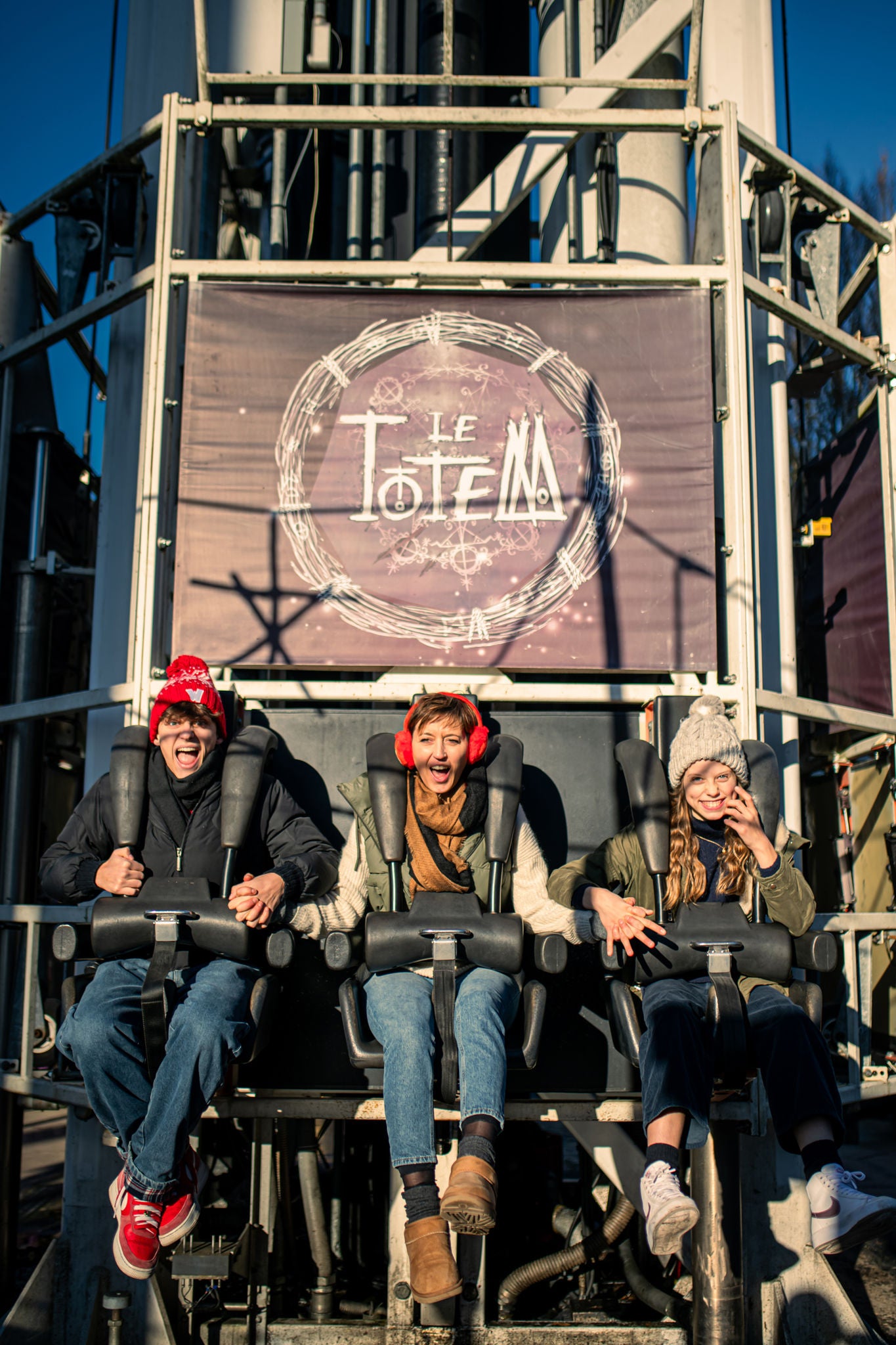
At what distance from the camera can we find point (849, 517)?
5.51 meters

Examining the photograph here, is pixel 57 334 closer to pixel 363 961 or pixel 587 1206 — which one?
pixel 363 961

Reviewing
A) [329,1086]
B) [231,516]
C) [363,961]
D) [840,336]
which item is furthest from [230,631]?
[840,336]

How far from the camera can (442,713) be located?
3613 millimetres

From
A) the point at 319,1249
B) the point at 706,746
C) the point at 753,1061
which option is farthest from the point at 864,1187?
the point at 706,746

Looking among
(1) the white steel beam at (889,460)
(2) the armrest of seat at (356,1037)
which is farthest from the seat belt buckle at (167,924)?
(1) the white steel beam at (889,460)

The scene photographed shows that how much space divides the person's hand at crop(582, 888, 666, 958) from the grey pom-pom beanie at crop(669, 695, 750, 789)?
1.67 feet

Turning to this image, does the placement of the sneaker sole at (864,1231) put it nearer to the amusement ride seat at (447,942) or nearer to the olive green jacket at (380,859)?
the amusement ride seat at (447,942)

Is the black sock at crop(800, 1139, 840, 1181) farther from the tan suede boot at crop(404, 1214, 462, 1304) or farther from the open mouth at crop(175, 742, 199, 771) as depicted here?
the open mouth at crop(175, 742, 199, 771)

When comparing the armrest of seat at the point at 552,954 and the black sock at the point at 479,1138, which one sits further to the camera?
the armrest of seat at the point at 552,954

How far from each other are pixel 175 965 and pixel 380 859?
0.73 m

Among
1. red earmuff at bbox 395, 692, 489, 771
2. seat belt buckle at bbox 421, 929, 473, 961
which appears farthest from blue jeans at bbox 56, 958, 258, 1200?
red earmuff at bbox 395, 692, 489, 771

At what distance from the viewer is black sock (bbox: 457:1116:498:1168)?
298 cm

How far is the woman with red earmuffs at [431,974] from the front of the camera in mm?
2908

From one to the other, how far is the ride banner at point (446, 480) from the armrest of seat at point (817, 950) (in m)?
1.22
